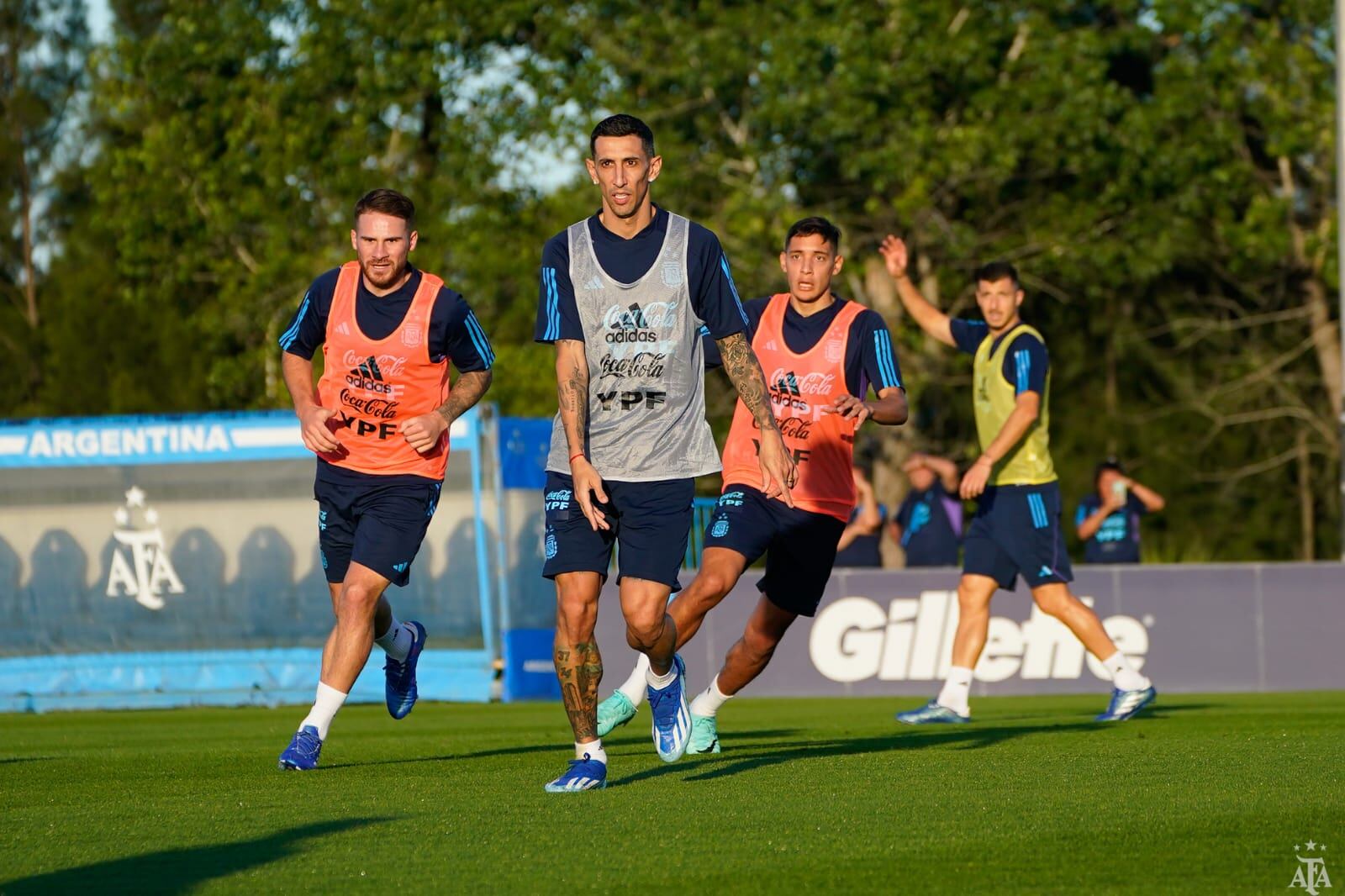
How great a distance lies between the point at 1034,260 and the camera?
88.7 ft

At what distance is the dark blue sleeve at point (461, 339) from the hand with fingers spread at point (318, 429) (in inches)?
21.7

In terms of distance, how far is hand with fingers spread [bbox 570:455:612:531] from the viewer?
258 inches

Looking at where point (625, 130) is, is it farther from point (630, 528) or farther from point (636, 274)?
point (630, 528)

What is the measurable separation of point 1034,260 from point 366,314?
20149mm

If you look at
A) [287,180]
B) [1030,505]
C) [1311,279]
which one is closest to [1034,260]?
[1311,279]

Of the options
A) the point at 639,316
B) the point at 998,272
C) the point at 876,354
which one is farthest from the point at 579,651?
the point at 998,272

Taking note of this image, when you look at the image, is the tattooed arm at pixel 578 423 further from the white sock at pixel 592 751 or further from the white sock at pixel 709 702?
the white sock at pixel 709 702

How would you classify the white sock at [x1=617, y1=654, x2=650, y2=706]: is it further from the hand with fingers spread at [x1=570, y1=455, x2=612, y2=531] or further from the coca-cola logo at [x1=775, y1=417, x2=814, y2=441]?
the hand with fingers spread at [x1=570, y1=455, x2=612, y2=531]

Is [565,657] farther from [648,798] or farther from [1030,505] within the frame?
[1030,505]

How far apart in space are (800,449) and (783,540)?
431mm

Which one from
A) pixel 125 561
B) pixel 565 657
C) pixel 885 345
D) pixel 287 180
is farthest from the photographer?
pixel 287 180

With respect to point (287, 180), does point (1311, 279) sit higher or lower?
lower

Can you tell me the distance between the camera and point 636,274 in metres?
6.79

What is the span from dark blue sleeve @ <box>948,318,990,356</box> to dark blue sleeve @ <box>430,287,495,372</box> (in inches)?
138
